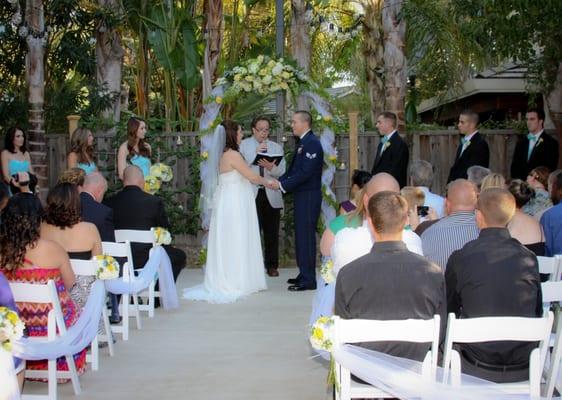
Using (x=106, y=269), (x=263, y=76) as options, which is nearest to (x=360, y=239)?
(x=106, y=269)

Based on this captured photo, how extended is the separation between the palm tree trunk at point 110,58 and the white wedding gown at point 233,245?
463 cm

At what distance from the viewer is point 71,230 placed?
662 cm

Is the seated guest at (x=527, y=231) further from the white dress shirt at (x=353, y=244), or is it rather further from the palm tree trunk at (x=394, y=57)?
the palm tree trunk at (x=394, y=57)

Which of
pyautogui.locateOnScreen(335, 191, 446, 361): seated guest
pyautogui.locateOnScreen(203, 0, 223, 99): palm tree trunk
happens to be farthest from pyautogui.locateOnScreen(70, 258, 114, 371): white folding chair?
pyautogui.locateOnScreen(203, 0, 223, 99): palm tree trunk

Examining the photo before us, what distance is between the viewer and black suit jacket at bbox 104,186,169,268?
850cm

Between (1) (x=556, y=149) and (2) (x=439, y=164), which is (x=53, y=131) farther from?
(1) (x=556, y=149)

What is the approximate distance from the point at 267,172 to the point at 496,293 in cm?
623

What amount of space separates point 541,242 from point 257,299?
3.85 metres

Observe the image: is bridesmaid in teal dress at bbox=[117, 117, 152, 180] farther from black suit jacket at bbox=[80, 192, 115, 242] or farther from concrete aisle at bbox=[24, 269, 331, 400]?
black suit jacket at bbox=[80, 192, 115, 242]

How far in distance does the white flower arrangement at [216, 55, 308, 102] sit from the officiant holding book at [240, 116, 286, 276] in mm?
482

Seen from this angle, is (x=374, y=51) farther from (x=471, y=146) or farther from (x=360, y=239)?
(x=360, y=239)


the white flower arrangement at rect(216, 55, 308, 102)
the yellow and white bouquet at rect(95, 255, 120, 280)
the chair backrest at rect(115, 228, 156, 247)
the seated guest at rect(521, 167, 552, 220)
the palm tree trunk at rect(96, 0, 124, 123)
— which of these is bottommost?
the yellow and white bouquet at rect(95, 255, 120, 280)

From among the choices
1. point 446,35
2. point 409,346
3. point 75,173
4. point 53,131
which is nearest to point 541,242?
point 409,346

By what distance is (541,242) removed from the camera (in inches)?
252
